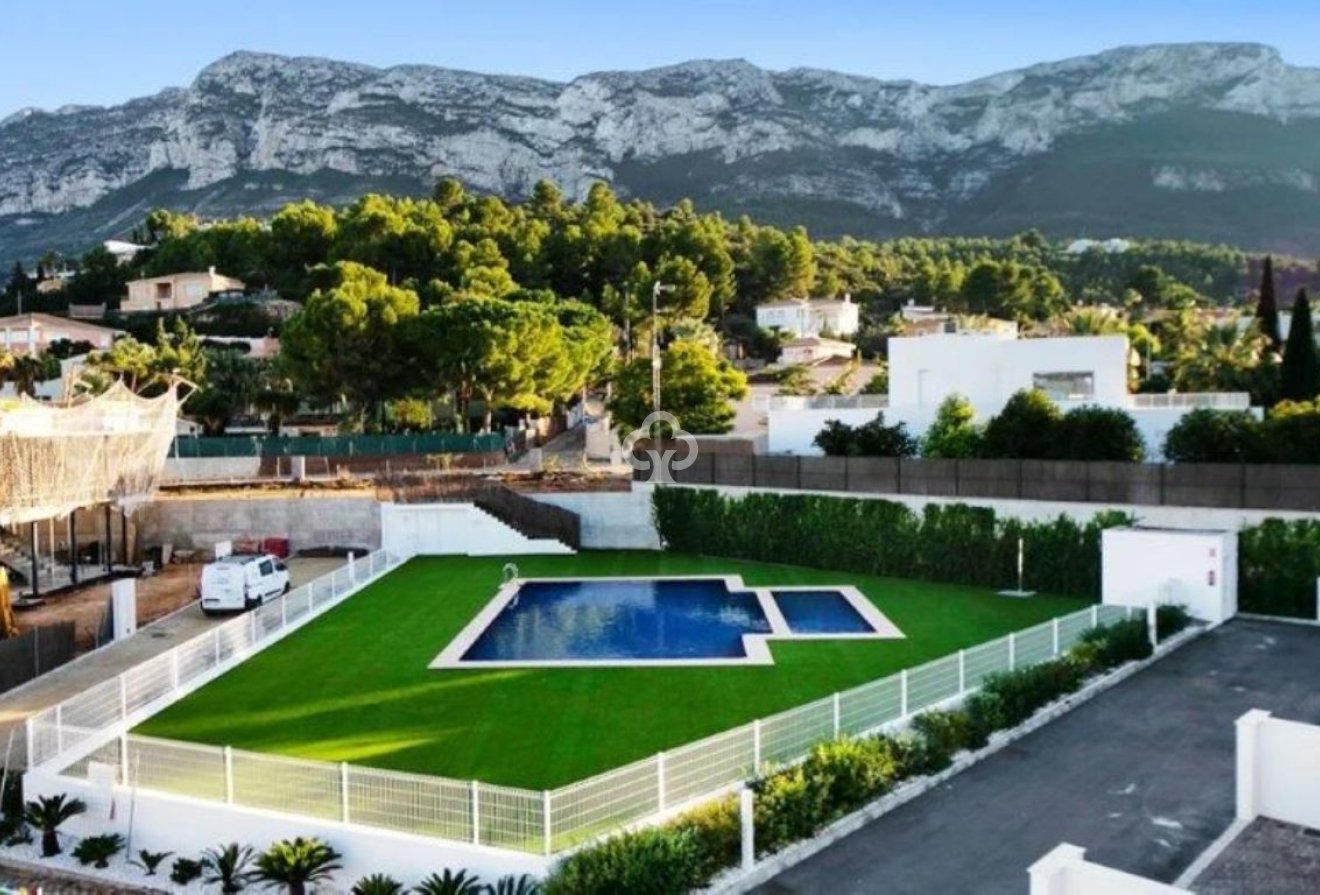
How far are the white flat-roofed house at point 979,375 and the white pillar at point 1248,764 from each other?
827 inches

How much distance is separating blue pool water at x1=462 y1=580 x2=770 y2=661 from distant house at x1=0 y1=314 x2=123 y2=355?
5722cm

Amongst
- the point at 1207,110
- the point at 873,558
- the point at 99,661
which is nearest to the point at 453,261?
the point at 873,558

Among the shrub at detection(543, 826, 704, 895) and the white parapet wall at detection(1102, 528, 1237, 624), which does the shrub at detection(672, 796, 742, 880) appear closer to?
the shrub at detection(543, 826, 704, 895)

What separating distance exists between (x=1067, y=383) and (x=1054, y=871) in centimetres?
2719

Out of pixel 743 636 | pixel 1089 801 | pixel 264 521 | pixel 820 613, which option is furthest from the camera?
pixel 264 521

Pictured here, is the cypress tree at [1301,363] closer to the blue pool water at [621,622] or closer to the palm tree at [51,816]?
the blue pool water at [621,622]

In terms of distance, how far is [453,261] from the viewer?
7338 cm

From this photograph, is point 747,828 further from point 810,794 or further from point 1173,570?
point 1173,570

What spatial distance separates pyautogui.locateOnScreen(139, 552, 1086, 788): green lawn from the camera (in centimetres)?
1418

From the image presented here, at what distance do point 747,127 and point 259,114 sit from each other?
265ft

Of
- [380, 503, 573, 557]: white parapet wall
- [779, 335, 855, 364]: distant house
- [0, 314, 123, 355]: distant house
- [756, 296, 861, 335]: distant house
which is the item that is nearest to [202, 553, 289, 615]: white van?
[380, 503, 573, 557]: white parapet wall

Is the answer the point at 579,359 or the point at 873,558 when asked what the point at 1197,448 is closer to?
the point at 873,558

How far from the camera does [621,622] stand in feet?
77.9

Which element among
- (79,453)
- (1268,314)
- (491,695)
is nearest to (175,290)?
(79,453)
